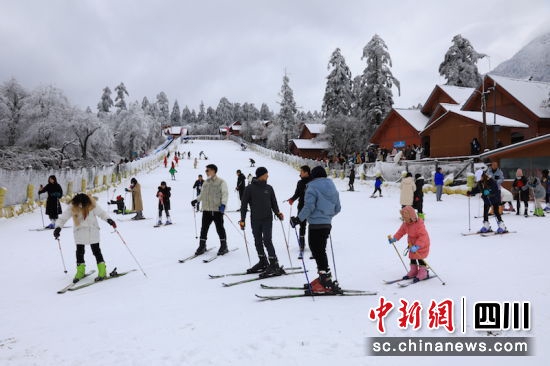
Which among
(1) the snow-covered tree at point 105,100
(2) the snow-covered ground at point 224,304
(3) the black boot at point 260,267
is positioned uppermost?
(1) the snow-covered tree at point 105,100

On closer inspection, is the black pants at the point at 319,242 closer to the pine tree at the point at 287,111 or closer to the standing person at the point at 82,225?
the standing person at the point at 82,225

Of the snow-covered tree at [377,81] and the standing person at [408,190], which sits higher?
the snow-covered tree at [377,81]

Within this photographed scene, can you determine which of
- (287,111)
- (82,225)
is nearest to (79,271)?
(82,225)

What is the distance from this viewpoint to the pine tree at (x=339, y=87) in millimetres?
48562

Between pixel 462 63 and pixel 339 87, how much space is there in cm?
1420

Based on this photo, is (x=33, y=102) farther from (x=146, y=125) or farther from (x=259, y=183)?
(x=259, y=183)

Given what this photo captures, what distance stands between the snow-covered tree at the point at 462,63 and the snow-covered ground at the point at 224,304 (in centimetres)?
3819

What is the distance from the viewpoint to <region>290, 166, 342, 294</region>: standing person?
5.31 meters

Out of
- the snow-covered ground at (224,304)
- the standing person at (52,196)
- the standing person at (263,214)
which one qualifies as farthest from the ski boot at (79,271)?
the standing person at (52,196)

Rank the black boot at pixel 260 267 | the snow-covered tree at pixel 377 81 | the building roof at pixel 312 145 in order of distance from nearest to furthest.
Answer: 1. the black boot at pixel 260 267
2. the snow-covered tree at pixel 377 81
3. the building roof at pixel 312 145

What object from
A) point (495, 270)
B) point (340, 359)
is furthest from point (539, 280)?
point (340, 359)

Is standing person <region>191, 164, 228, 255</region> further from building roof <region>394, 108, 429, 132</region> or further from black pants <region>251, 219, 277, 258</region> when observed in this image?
building roof <region>394, 108, 429, 132</region>

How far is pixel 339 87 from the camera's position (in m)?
48.5

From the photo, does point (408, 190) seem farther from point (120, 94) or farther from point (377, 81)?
point (120, 94)
